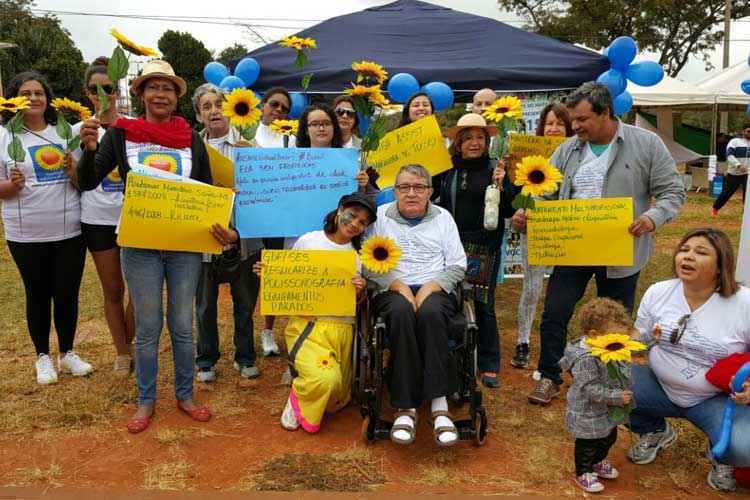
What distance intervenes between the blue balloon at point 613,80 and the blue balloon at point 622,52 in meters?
0.08

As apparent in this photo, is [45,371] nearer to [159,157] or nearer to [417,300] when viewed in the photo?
[159,157]

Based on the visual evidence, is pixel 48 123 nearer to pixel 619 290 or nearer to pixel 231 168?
pixel 231 168

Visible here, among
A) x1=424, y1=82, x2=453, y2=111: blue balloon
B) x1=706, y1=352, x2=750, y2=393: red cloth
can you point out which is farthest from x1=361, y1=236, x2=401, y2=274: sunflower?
x1=424, y1=82, x2=453, y2=111: blue balloon

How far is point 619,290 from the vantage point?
363 cm

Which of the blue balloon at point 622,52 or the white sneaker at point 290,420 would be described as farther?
the blue balloon at point 622,52

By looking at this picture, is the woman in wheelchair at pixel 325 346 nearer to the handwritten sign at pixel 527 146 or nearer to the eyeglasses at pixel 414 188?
the eyeglasses at pixel 414 188

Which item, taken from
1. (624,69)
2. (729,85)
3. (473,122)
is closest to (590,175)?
(473,122)

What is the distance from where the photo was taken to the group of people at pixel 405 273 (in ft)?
9.52

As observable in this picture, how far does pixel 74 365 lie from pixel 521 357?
3.23 metres

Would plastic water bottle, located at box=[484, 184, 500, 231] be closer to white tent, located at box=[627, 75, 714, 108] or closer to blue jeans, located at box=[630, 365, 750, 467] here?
blue jeans, located at box=[630, 365, 750, 467]

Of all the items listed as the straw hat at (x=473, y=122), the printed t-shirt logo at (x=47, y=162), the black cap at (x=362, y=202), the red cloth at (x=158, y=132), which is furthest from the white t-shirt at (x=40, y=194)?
the straw hat at (x=473, y=122)

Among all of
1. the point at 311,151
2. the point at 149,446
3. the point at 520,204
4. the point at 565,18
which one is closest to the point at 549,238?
the point at 520,204

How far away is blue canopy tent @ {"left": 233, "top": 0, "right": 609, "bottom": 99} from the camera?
6.14 metres

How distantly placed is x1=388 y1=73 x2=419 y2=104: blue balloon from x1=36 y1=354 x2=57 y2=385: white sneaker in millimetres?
3721
